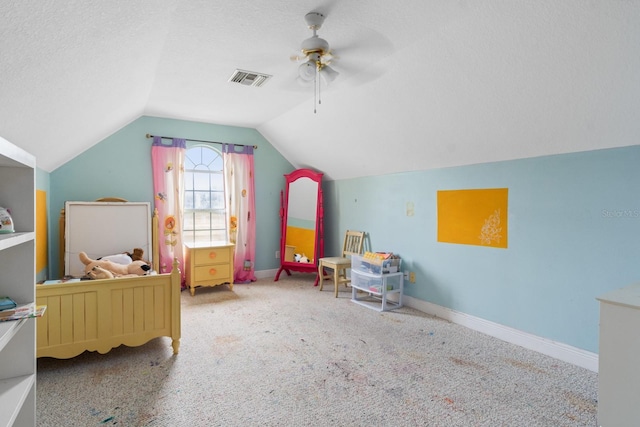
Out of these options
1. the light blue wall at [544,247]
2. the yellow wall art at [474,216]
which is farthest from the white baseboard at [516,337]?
the yellow wall art at [474,216]

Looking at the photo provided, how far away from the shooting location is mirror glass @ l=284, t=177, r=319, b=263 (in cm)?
526

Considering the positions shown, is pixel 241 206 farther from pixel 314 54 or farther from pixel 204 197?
pixel 314 54

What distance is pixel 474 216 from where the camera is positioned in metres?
3.32

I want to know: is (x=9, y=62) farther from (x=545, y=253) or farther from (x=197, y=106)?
(x=545, y=253)

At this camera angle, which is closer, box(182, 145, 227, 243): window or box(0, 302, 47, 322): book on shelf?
box(0, 302, 47, 322): book on shelf

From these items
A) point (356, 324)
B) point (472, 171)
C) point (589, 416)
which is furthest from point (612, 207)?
point (356, 324)

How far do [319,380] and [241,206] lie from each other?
333 cm

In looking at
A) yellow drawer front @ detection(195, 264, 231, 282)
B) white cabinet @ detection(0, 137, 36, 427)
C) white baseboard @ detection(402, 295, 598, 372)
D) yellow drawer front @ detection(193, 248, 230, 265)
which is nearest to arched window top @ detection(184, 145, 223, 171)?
yellow drawer front @ detection(193, 248, 230, 265)

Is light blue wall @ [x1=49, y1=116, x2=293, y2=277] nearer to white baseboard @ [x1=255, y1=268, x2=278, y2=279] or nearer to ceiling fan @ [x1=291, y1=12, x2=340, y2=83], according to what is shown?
white baseboard @ [x1=255, y1=268, x2=278, y2=279]

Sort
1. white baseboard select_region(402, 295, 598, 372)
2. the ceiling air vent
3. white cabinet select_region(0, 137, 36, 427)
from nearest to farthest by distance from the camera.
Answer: white cabinet select_region(0, 137, 36, 427)
white baseboard select_region(402, 295, 598, 372)
the ceiling air vent

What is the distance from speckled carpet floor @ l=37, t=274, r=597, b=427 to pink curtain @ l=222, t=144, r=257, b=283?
1.77 m

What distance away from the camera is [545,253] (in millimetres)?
2793

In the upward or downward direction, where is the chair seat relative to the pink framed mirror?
downward

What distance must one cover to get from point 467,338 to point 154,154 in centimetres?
427
